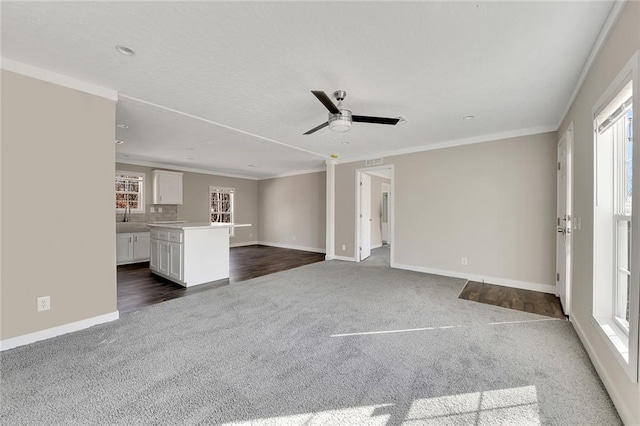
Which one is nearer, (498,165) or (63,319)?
(63,319)

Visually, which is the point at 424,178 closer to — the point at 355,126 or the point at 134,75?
the point at 355,126

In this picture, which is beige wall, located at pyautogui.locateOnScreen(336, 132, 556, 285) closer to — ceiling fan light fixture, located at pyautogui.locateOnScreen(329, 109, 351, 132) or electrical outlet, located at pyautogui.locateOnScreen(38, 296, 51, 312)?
ceiling fan light fixture, located at pyautogui.locateOnScreen(329, 109, 351, 132)

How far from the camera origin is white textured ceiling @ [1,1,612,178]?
1.64 m

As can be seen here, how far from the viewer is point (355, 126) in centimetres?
379

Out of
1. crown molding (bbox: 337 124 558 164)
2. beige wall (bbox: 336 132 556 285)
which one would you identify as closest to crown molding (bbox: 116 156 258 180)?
crown molding (bbox: 337 124 558 164)

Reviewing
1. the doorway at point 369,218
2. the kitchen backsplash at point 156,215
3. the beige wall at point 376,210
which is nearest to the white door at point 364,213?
the doorway at point 369,218

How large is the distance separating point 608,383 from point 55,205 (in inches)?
178

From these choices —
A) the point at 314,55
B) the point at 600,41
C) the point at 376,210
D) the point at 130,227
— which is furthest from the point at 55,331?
the point at 376,210

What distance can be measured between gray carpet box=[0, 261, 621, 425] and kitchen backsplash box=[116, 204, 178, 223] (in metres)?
4.34

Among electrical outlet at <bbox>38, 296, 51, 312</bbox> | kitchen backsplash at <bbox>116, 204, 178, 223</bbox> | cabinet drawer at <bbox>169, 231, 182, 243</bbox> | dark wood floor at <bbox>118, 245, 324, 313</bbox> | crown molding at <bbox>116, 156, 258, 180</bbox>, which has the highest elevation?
crown molding at <bbox>116, 156, 258, 180</bbox>

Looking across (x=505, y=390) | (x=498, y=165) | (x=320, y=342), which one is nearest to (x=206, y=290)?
(x=320, y=342)

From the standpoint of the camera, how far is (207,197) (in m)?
7.92

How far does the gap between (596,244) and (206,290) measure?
428cm

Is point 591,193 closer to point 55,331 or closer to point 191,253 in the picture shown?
point 191,253
